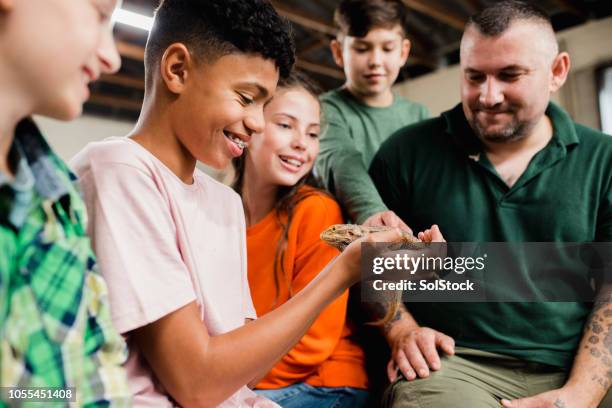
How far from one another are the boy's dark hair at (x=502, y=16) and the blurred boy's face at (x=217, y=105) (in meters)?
1.14

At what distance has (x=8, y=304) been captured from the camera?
65 cm

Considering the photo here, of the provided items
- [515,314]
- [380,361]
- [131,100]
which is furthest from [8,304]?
[131,100]

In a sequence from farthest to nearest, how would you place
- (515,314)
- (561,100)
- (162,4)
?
(561,100), (515,314), (162,4)

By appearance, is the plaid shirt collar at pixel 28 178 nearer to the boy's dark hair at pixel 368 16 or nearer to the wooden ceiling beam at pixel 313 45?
the boy's dark hair at pixel 368 16

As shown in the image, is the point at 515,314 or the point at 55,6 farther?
the point at 515,314

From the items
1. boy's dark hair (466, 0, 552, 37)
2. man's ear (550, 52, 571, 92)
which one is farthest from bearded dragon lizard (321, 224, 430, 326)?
man's ear (550, 52, 571, 92)

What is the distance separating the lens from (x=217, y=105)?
3.35 feet

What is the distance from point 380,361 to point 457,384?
35cm

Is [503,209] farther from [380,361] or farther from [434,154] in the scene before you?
[380,361]

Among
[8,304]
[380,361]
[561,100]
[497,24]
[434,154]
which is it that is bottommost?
[380,361]

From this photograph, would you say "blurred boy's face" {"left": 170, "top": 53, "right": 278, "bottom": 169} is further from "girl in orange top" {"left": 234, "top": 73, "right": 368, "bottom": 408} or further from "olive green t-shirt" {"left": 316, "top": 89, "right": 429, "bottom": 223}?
"olive green t-shirt" {"left": 316, "top": 89, "right": 429, "bottom": 223}

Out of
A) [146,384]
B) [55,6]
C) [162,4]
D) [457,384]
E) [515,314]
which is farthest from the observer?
[515,314]

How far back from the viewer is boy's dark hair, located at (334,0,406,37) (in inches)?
94.4

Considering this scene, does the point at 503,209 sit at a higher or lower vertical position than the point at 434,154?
lower
